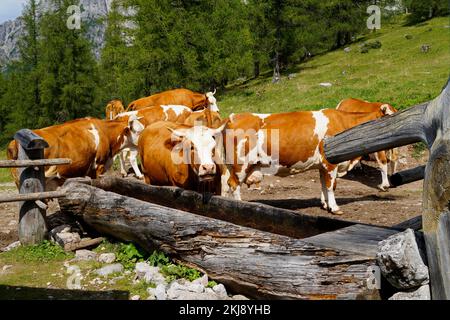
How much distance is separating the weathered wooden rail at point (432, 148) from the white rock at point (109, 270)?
409 centimetres

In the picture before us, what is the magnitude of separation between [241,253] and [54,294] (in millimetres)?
2568

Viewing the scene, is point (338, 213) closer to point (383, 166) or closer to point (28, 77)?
point (383, 166)

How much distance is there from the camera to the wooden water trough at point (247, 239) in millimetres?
4172

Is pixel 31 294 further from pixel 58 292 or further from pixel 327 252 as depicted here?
pixel 327 252

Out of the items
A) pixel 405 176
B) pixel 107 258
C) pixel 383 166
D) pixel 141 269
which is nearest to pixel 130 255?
pixel 107 258

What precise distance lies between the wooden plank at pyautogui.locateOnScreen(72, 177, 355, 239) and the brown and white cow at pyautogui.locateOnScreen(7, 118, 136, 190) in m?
1.09

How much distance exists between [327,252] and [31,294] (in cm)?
390

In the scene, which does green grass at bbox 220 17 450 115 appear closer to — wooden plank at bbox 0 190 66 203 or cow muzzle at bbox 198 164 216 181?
cow muzzle at bbox 198 164 216 181

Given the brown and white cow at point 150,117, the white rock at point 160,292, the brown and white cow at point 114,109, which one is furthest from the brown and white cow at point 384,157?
the brown and white cow at point 114,109

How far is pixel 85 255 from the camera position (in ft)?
23.8

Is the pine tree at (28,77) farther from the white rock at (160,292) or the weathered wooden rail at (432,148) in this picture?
the weathered wooden rail at (432,148)

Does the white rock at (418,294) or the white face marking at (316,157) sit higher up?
the white face marking at (316,157)

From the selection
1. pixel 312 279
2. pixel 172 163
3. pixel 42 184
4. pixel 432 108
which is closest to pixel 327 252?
pixel 312 279

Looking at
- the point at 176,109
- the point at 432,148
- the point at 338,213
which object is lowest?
the point at 338,213
